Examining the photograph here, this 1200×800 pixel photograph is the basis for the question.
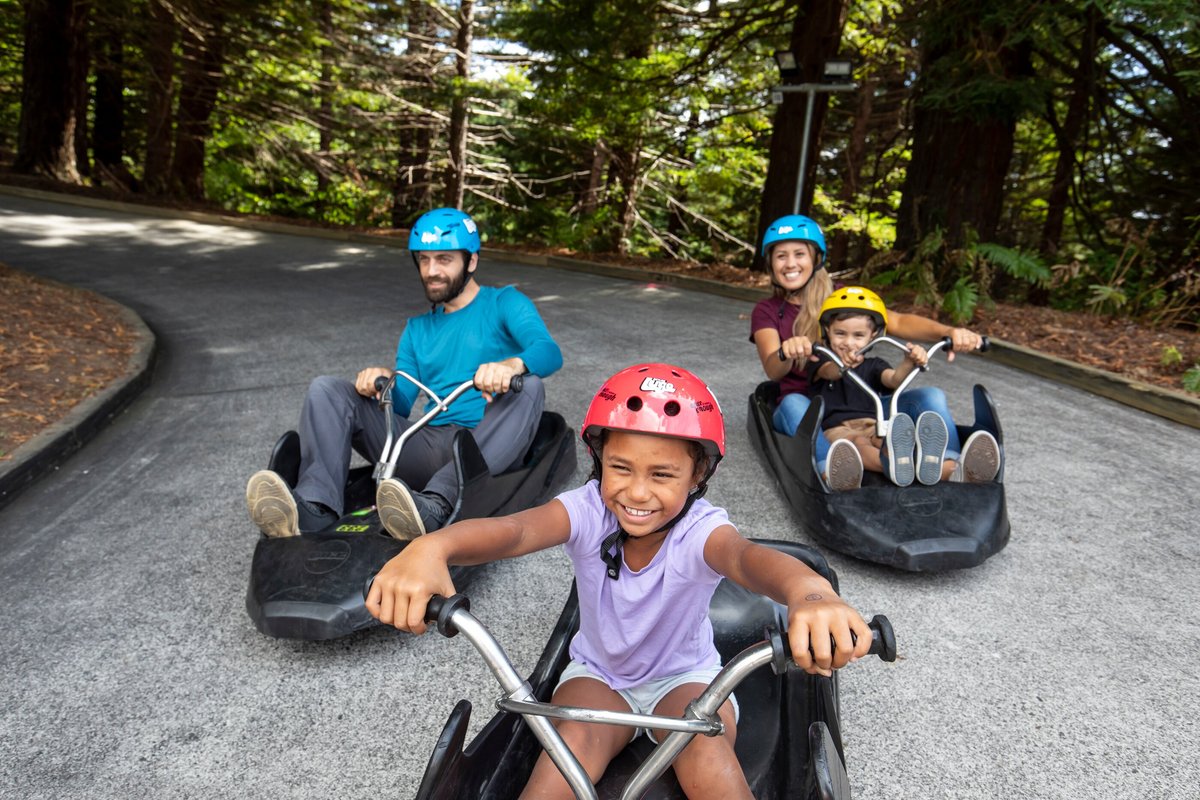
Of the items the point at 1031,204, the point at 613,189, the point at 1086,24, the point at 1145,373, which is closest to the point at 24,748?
the point at 1145,373

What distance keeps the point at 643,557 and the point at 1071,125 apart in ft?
37.5

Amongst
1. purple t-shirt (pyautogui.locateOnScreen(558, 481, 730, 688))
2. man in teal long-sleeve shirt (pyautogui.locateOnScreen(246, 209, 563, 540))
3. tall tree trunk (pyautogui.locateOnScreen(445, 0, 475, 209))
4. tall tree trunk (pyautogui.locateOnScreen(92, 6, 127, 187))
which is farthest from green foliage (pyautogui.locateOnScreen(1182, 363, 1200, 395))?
tall tree trunk (pyautogui.locateOnScreen(92, 6, 127, 187))

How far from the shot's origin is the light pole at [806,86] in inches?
368

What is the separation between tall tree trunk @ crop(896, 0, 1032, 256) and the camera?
8.02 m

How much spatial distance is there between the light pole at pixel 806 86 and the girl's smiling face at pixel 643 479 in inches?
342

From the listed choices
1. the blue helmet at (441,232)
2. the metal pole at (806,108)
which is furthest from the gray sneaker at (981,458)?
the metal pole at (806,108)

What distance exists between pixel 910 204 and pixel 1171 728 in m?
7.70

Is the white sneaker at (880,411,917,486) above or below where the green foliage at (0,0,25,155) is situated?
below

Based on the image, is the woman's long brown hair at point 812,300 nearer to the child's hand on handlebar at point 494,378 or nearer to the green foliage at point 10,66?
the child's hand on handlebar at point 494,378

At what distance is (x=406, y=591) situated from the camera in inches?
58.7

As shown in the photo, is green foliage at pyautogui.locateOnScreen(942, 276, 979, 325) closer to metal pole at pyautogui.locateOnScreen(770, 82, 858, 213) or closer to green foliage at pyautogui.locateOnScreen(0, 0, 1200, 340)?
green foliage at pyautogui.locateOnScreen(0, 0, 1200, 340)

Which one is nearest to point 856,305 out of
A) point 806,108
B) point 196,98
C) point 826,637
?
point 826,637

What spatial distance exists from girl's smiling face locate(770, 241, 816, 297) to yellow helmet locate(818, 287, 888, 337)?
1.50 ft

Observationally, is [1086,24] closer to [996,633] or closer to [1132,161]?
[1132,161]
